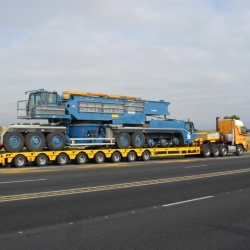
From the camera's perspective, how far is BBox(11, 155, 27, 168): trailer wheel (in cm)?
2391

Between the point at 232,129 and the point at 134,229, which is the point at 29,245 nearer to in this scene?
the point at 134,229

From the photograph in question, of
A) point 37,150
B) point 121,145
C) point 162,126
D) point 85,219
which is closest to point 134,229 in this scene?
point 85,219

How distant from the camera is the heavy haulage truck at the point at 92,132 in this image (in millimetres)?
24750

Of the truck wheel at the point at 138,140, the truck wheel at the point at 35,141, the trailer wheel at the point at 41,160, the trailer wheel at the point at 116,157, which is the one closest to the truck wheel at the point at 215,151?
the truck wheel at the point at 138,140

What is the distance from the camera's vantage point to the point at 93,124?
28.5 m

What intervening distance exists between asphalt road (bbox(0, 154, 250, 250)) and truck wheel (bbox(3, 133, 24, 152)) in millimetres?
7487

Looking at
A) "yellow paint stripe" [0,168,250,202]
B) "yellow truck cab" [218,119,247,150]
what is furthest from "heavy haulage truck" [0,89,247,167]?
"yellow paint stripe" [0,168,250,202]

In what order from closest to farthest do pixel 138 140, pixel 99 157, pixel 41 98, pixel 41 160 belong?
pixel 41 160
pixel 41 98
pixel 99 157
pixel 138 140

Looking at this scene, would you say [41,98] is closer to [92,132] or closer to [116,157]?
[92,132]

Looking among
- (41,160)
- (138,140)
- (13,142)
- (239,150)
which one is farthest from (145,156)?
(239,150)

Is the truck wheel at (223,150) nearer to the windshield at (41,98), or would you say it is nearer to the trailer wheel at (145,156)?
the trailer wheel at (145,156)

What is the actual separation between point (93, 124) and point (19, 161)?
6.07 m

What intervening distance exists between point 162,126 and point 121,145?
13.1ft

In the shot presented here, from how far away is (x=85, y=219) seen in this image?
9.48m
